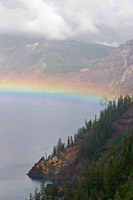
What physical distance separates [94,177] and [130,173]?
2011cm

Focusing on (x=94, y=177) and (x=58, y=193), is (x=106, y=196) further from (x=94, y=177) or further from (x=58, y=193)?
(x=58, y=193)

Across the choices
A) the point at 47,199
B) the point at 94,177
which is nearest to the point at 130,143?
the point at 94,177

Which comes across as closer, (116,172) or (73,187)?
(116,172)

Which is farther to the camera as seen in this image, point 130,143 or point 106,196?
point 130,143

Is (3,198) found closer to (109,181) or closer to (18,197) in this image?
(18,197)

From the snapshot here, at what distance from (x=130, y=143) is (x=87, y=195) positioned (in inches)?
1511

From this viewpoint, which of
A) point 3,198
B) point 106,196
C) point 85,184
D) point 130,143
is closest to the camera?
point 106,196

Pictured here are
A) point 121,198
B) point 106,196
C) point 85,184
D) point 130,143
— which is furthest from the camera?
point 130,143

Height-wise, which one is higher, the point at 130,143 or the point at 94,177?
the point at 130,143

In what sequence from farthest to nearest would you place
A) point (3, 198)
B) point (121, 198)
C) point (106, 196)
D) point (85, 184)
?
1. point (3, 198)
2. point (85, 184)
3. point (106, 196)
4. point (121, 198)

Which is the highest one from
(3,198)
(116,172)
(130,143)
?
(130,143)

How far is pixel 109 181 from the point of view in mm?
144000

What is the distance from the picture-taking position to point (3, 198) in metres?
197

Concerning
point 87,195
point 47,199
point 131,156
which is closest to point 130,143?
point 131,156
